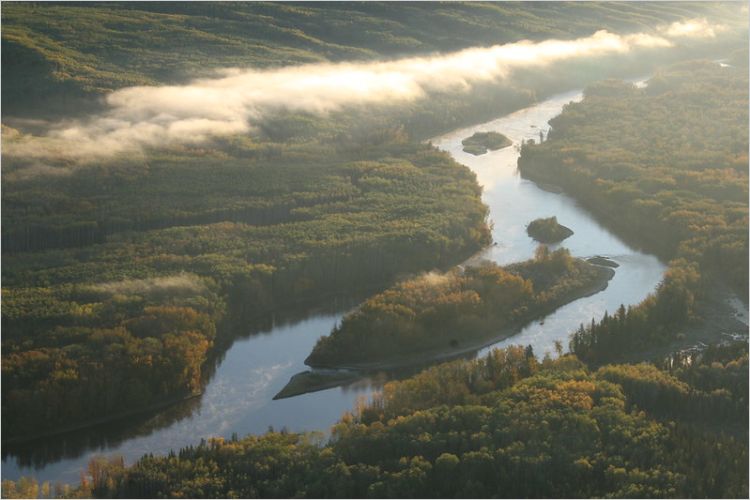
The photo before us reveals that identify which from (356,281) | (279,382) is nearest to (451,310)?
(356,281)

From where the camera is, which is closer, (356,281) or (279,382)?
(279,382)

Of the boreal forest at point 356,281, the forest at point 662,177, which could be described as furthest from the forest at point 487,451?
the forest at point 662,177

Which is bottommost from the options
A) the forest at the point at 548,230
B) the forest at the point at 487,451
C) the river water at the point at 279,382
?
the river water at the point at 279,382

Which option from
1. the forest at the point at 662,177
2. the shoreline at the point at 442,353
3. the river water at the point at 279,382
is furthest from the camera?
the forest at the point at 662,177

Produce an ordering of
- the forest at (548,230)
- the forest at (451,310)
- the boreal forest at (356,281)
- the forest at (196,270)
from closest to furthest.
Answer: the boreal forest at (356,281)
the forest at (196,270)
the forest at (451,310)
the forest at (548,230)

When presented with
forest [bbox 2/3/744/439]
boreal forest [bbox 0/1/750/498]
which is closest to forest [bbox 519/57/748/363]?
boreal forest [bbox 0/1/750/498]

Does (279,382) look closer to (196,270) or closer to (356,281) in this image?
(196,270)

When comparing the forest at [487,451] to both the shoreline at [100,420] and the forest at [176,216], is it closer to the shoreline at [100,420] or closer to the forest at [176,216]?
the shoreline at [100,420]
